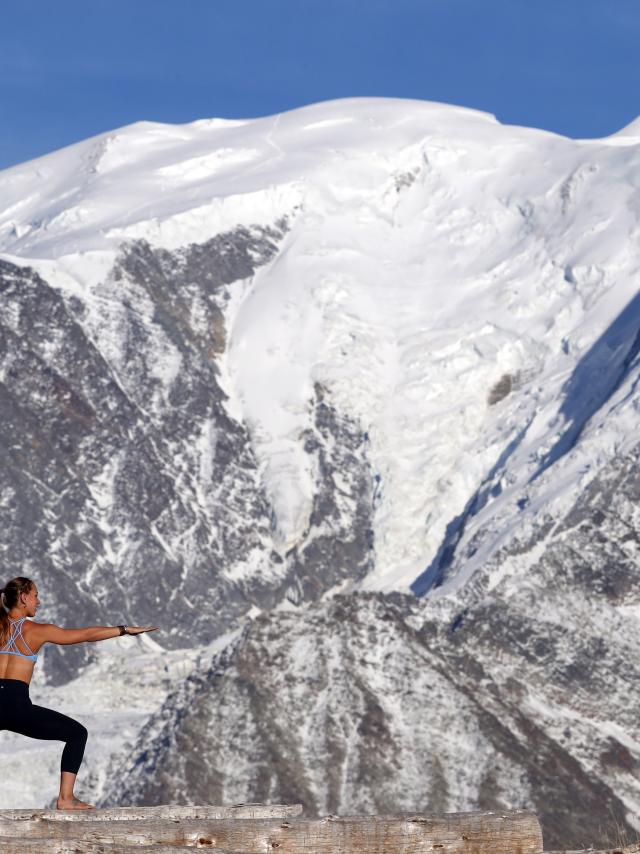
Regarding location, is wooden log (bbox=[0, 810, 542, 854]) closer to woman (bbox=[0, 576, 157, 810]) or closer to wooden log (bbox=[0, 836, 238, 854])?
wooden log (bbox=[0, 836, 238, 854])

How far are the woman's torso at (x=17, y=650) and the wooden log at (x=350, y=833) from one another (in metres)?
3.51

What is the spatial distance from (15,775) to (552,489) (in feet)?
180

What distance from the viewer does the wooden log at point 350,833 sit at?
25047mm

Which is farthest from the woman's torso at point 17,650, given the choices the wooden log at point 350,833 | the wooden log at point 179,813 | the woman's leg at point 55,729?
the wooden log at point 350,833

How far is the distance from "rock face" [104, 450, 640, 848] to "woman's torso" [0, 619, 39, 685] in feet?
365

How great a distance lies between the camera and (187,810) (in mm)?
26766

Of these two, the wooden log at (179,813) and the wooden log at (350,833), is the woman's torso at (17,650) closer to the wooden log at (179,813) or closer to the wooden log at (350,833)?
the wooden log at (179,813)

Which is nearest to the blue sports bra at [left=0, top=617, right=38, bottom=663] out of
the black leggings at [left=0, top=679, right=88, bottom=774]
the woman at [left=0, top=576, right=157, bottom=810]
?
the woman at [left=0, top=576, right=157, bottom=810]

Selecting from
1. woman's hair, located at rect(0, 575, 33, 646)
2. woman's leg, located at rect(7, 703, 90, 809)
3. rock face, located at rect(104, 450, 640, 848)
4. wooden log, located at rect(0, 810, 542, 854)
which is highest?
rock face, located at rect(104, 450, 640, 848)

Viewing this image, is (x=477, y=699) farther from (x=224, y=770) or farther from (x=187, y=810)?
(x=187, y=810)

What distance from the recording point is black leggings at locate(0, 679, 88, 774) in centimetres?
2842

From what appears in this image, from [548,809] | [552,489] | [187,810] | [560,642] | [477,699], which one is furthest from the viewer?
[552,489]

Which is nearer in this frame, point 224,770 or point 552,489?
point 224,770

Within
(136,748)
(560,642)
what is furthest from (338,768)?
(560,642)
